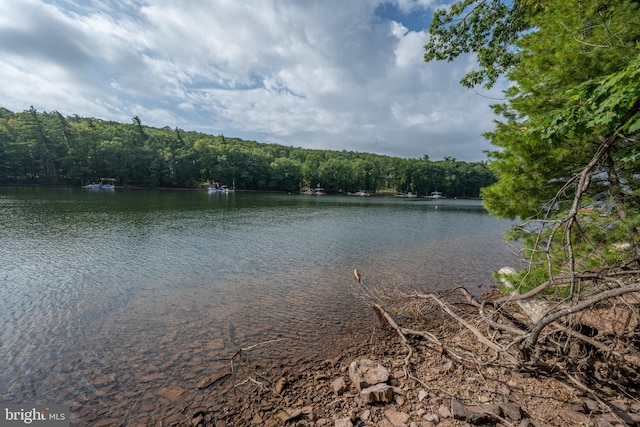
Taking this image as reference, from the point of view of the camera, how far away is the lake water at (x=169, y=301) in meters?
5.91

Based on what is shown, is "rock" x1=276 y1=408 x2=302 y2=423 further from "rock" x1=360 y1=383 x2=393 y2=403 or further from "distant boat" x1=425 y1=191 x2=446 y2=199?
"distant boat" x1=425 y1=191 x2=446 y2=199

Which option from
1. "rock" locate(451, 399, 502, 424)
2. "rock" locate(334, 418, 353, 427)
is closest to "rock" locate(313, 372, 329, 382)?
"rock" locate(334, 418, 353, 427)

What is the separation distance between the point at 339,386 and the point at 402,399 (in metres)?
1.17

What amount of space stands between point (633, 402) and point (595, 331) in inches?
67.3

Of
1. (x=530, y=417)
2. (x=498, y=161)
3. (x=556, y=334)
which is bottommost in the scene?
(x=530, y=417)

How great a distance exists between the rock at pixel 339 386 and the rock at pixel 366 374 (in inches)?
8.5

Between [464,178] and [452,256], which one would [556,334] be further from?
[464,178]

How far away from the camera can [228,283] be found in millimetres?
11852

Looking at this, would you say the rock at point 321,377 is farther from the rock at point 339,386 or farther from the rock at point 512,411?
the rock at point 512,411

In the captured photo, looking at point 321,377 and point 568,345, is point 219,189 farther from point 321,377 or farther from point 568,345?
point 568,345

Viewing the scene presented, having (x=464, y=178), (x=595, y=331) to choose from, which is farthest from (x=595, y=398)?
(x=464, y=178)

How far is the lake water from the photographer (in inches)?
233

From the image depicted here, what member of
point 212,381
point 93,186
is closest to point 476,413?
point 212,381

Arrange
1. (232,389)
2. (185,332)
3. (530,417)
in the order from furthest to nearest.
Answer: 1. (185,332)
2. (232,389)
3. (530,417)
